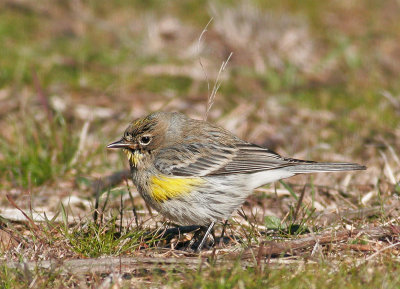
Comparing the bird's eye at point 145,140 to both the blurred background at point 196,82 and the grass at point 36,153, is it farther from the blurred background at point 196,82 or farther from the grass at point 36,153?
the grass at point 36,153

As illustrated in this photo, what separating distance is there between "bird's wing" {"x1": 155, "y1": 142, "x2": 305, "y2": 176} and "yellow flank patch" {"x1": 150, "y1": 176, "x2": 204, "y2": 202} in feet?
0.26

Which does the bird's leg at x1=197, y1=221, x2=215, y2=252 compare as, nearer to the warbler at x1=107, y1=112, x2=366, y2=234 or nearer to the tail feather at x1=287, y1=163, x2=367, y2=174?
the warbler at x1=107, y1=112, x2=366, y2=234

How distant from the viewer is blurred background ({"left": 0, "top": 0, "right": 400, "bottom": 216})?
7020mm

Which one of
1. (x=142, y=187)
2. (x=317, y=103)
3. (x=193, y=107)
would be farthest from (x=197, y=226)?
(x=317, y=103)

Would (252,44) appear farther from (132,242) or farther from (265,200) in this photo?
(132,242)

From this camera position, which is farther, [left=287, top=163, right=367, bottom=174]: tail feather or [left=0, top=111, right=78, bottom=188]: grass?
[left=0, top=111, right=78, bottom=188]: grass

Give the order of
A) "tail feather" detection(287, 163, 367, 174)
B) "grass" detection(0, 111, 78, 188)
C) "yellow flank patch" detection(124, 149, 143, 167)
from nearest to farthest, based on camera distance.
Result: "tail feather" detection(287, 163, 367, 174), "yellow flank patch" detection(124, 149, 143, 167), "grass" detection(0, 111, 78, 188)

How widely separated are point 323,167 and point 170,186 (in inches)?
55.0

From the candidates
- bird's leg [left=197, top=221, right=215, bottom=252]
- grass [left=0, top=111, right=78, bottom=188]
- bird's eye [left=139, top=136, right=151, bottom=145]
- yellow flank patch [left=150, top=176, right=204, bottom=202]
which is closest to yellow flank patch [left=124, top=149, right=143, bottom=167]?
bird's eye [left=139, top=136, right=151, bottom=145]

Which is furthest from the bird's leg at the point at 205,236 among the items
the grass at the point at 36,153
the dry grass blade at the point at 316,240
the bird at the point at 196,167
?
the grass at the point at 36,153

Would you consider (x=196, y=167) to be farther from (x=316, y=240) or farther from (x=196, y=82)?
(x=196, y=82)

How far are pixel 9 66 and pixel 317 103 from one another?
4683 mm

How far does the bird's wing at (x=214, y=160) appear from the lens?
5.45 metres

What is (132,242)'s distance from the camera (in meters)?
4.91
